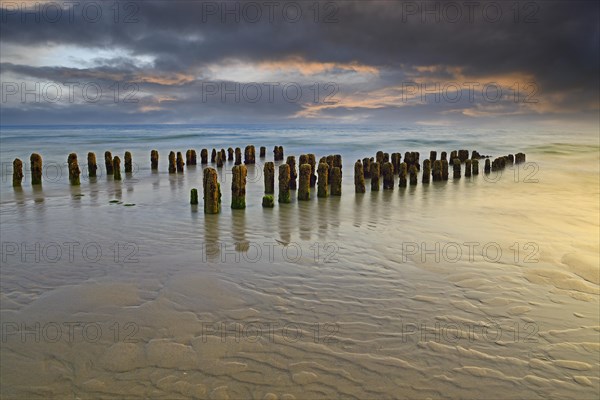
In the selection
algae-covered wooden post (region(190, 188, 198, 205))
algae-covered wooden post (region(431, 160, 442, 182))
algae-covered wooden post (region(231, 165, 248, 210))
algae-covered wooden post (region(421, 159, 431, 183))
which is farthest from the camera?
algae-covered wooden post (region(431, 160, 442, 182))

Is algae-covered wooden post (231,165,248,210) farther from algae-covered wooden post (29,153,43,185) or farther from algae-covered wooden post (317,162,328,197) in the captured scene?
algae-covered wooden post (29,153,43,185)

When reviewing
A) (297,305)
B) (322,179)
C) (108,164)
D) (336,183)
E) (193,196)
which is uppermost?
(108,164)

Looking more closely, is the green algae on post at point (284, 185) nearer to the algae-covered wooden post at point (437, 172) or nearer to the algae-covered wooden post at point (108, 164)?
the algae-covered wooden post at point (437, 172)

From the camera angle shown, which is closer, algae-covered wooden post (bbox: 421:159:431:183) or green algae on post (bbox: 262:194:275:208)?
green algae on post (bbox: 262:194:275:208)

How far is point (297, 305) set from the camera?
5262 mm

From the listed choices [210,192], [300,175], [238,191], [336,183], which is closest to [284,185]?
[300,175]

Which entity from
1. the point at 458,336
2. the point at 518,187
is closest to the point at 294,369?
the point at 458,336

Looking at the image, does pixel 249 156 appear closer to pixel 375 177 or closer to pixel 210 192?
pixel 375 177

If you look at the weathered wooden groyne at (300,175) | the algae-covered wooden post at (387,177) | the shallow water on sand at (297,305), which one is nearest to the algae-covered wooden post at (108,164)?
the weathered wooden groyne at (300,175)

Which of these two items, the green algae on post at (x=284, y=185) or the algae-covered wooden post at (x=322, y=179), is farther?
the algae-covered wooden post at (x=322, y=179)

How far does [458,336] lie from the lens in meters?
4.54

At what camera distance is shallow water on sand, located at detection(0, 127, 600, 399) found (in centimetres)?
379

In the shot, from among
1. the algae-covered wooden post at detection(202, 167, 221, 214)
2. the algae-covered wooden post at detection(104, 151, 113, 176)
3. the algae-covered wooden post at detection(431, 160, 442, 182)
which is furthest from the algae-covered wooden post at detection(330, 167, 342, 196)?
the algae-covered wooden post at detection(104, 151, 113, 176)

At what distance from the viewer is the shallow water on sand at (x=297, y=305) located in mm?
3795
